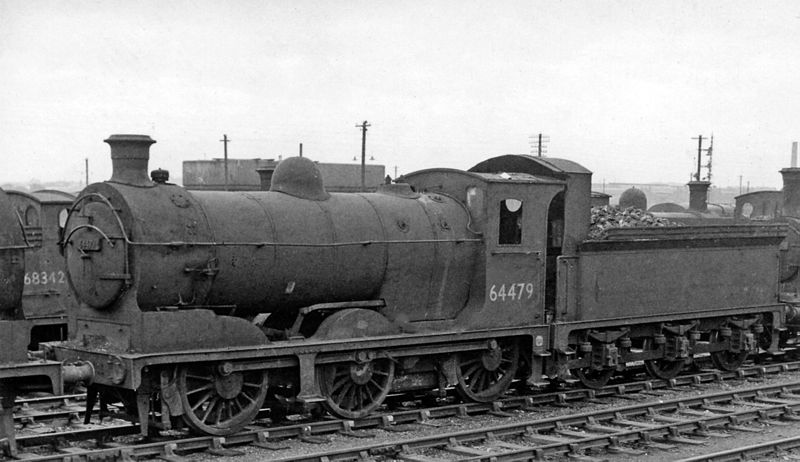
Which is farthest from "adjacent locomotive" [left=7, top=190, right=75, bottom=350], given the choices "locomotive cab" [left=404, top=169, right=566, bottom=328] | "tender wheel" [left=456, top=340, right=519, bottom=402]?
"tender wheel" [left=456, top=340, right=519, bottom=402]

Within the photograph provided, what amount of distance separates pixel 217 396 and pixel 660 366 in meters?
7.41

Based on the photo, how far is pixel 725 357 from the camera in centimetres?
1544

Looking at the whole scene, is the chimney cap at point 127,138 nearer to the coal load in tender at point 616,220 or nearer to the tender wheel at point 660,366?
the coal load in tender at point 616,220

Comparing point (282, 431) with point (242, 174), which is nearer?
point (282, 431)

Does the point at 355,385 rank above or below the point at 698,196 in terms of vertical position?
below

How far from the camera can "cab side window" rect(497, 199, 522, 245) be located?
12344mm

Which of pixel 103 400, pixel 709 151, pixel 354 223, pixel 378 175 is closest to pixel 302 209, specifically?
pixel 354 223

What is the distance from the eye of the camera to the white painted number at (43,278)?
1608cm

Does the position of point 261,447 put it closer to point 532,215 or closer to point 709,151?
point 532,215

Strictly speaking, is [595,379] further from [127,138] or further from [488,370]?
[127,138]

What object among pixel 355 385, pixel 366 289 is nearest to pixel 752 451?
pixel 355 385

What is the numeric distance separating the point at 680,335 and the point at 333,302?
5670 millimetres

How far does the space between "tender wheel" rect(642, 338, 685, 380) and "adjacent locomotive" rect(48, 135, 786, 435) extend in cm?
3

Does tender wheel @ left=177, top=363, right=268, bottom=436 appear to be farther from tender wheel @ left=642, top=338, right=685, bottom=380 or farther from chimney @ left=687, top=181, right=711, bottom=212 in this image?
chimney @ left=687, top=181, right=711, bottom=212
